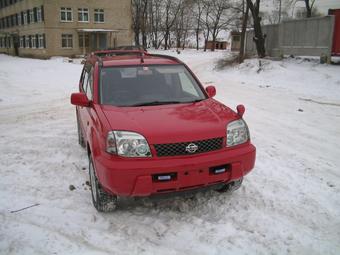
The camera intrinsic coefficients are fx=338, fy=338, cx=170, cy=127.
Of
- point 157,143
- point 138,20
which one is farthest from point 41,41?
point 157,143

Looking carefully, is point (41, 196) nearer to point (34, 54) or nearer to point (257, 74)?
point (257, 74)

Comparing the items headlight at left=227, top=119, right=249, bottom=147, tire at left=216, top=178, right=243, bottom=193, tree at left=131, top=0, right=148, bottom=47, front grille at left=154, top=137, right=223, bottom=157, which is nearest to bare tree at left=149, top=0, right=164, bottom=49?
tree at left=131, top=0, right=148, bottom=47

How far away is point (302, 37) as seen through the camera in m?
17.7

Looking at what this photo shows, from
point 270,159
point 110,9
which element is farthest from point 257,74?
point 110,9

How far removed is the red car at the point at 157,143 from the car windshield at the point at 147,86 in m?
0.01

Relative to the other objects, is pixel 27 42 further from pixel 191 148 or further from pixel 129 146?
pixel 191 148

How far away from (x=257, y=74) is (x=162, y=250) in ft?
48.0

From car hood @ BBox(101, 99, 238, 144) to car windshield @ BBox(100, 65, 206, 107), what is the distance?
0.24 m

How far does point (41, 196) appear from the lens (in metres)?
4.46

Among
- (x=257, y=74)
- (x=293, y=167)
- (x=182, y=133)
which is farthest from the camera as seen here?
(x=257, y=74)

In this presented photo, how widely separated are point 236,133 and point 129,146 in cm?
127

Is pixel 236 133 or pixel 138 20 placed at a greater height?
pixel 138 20

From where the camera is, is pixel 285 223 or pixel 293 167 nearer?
pixel 285 223

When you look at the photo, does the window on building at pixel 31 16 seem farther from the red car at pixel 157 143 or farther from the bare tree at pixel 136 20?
the red car at pixel 157 143
